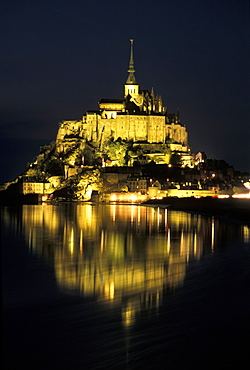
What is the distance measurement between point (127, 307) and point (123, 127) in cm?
7617

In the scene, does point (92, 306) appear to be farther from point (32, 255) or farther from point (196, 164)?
point (196, 164)

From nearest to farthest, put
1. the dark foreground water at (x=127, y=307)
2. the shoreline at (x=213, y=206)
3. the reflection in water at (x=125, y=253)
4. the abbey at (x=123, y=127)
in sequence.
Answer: the dark foreground water at (x=127, y=307) → the reflection in water at (x=125, y=253) → the shoreline at (x=213, y=206) → the abbey at (x=123, y=127)

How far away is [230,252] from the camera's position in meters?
22.0

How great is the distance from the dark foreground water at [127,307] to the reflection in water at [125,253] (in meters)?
0.05

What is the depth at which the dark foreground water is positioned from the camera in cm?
886

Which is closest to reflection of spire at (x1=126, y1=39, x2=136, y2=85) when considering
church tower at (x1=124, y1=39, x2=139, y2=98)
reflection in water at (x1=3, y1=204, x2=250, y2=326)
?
church tower at (x1=124, y1=39, x2=139, y2=98)

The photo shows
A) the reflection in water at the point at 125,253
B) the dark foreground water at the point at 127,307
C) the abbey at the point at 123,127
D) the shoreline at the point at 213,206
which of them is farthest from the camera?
the abbey at the point at 123,127

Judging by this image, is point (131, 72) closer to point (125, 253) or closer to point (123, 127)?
point (123, 127)

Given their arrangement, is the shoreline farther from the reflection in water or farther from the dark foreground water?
the dark foreground water

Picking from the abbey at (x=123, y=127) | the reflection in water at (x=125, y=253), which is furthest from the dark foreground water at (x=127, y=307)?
the abbey at (x=123, y=127)

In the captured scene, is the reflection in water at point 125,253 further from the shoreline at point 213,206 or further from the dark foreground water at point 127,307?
the shoreline at point 213,206

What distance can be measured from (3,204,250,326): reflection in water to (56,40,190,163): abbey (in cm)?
4739

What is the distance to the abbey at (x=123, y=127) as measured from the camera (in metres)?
87.3

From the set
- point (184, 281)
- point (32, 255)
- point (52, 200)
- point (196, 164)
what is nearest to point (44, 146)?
point (52, 200)
